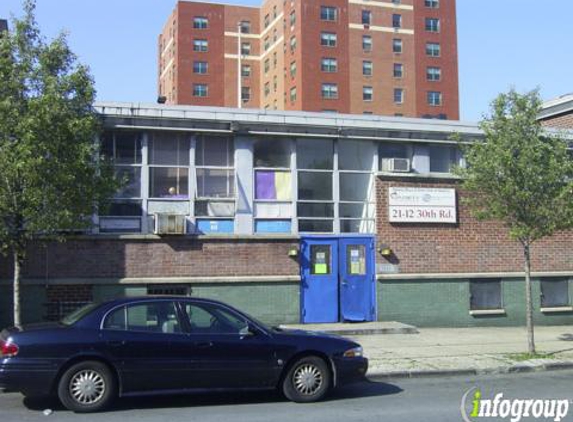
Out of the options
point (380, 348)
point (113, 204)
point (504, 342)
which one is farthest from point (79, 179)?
point (504, 342)

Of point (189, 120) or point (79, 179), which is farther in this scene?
point (189, 120)

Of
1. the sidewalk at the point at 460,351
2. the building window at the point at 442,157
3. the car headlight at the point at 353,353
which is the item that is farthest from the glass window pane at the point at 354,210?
the car headlight at the point at 353,353

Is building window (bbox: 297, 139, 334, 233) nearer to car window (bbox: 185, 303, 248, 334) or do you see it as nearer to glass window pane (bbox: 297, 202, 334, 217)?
glass window pane (bbox: 297, 202, 334, 217)

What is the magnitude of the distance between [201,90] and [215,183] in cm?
6748

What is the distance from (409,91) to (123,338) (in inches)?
2700

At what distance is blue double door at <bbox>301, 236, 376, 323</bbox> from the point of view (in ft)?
51.6

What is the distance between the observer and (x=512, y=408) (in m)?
8.54

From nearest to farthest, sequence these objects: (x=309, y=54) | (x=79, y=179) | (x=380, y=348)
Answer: (x=79, y=179) < (x=380, y=348) < (x=309, y=54)

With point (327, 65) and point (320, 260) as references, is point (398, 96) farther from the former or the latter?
point (320, 260)

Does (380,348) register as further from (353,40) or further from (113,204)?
(353,40)

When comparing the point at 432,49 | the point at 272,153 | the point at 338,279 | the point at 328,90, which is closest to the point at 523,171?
the point at 338,279

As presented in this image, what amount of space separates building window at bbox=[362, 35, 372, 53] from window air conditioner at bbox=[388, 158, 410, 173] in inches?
2306

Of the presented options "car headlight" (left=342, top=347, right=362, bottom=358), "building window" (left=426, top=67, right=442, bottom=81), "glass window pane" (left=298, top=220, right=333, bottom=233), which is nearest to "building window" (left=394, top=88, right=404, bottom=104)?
"building window" (left=426, top=67, right=442, bottom=81)

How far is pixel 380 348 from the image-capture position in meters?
13.1
